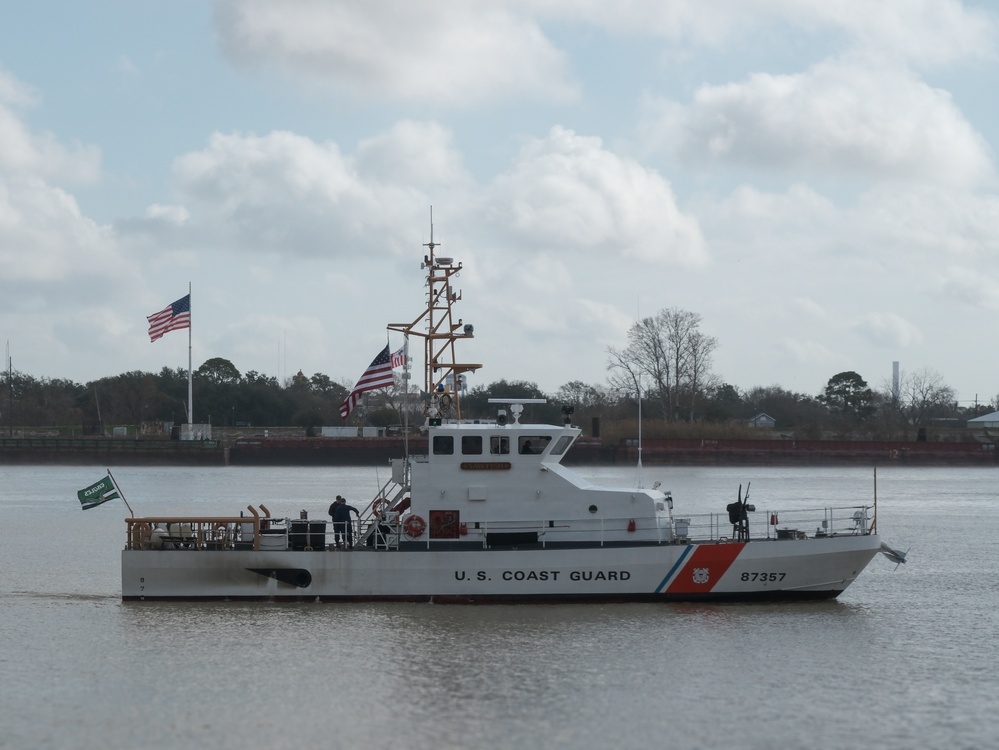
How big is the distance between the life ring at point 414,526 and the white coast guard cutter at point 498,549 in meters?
0.02

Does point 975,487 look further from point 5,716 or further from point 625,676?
point 5,716

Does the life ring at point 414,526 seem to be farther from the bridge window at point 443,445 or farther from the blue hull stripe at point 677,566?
the blue hull stripe at point 677,566

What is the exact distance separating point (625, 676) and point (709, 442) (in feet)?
229

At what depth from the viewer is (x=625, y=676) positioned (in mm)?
16781

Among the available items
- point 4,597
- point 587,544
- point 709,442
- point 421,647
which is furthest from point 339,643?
point 709,442

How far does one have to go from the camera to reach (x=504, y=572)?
67.3ft

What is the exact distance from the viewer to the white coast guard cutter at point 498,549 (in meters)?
20.5

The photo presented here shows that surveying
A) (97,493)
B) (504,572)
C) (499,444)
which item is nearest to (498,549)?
(504,572)

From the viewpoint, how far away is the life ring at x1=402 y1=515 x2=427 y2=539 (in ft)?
67.9

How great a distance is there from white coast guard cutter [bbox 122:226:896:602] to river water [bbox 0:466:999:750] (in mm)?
379

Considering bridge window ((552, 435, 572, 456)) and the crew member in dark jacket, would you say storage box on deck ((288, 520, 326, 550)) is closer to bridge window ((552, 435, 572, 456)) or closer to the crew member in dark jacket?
the crew member in dark jacket

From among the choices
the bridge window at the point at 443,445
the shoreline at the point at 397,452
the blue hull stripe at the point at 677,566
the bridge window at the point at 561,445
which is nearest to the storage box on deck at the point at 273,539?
the bridge window at the point at 443,445

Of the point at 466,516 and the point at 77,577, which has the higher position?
the point at 466,516

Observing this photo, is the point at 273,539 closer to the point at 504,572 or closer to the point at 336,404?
the point at 504,572
